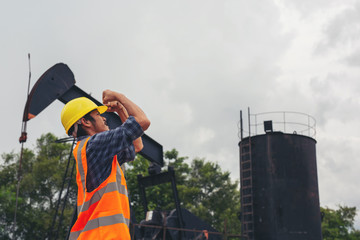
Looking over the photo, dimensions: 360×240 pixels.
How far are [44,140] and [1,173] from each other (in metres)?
5.11

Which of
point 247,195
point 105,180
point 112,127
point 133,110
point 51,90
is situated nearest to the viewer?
point 105,180

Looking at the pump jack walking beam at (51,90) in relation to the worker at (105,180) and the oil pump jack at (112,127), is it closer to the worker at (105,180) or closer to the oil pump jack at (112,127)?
the oil pump jack at (112,127)

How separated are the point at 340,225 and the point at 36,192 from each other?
3021 centimetres

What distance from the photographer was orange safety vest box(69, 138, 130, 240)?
7.79 ft

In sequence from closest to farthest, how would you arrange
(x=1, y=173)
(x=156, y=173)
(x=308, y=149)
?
(x=156, y=173), (x=308, y=149), (x=1, y=173)

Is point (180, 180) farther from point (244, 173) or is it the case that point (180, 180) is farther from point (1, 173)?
point (244, 173)

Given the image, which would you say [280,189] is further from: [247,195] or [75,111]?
[75,111]

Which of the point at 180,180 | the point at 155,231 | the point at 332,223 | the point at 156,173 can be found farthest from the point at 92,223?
the point at 332,223

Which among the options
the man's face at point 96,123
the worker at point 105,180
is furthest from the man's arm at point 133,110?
the man's face at point 96,123

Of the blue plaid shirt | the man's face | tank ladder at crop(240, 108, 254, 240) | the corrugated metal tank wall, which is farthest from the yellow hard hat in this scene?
tank ladder at crop(240, 108, 254, 240)

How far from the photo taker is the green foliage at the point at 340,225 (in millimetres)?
41094

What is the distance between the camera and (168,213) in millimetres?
17828

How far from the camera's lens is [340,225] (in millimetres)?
41719

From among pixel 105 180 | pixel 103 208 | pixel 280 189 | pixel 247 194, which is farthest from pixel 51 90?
pixel 247 194
